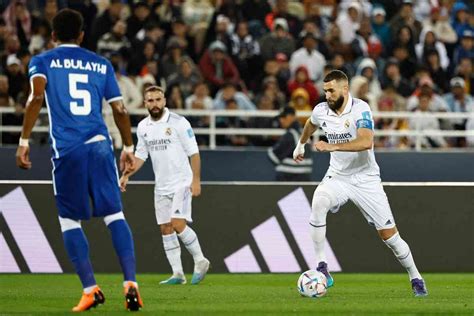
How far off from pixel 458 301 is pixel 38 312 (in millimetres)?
3809

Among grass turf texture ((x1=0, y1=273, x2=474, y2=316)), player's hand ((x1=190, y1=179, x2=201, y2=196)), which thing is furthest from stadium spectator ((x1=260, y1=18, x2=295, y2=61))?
player's hand ((x1=190, y1=179, x2=201, y2=196))

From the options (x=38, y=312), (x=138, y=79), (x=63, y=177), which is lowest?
(x=138, y=79)

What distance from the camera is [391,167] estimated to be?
21875 mm

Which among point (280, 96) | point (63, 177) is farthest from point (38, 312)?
point (280, 96)

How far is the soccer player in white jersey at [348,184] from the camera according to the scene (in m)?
12.3

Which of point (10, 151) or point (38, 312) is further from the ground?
point (38, 312)

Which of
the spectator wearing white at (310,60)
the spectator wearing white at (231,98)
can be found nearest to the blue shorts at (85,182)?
the spectator wearing white at (231,98)

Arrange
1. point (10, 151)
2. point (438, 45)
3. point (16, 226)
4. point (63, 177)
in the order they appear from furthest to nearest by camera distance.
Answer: point (438, 45)
point (10, 151)
point (16, 226)
point (63, 177)

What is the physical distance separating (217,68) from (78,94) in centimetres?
1228

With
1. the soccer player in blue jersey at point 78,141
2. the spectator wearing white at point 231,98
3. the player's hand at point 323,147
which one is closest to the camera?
the soccer player in blue jersey at point 78,141

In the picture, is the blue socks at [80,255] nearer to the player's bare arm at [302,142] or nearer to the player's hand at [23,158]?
the player's hand at [23,158]

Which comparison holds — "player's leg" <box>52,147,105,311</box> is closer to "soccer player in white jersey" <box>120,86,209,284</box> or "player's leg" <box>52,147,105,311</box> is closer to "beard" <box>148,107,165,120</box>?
"soccer player in white jersey" <box>120,86,209,284</box>

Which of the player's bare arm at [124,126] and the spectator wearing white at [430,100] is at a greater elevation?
the player's bare arm at [124,126]

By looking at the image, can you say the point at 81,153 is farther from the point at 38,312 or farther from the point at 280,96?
the point at 280,96
